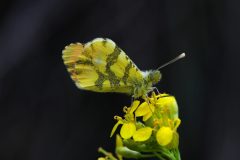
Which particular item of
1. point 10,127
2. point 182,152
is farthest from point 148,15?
point 10,127

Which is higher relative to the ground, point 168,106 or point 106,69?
point 106,69

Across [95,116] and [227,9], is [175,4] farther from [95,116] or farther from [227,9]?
[95,116]

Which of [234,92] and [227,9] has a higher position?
[227,9]

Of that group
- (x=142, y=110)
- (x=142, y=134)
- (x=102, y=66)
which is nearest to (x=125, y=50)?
(x=102, y=66)

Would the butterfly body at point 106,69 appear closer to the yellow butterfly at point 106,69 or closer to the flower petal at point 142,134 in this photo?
the yellow butterfly at point 106,69

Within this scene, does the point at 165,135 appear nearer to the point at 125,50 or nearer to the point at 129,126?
the point at 129,126

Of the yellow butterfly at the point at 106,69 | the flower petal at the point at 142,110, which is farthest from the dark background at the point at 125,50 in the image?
the flower petal at the point at 142,110

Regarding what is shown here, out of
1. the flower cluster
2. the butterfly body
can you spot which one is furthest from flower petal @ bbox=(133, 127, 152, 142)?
the butterfly body
